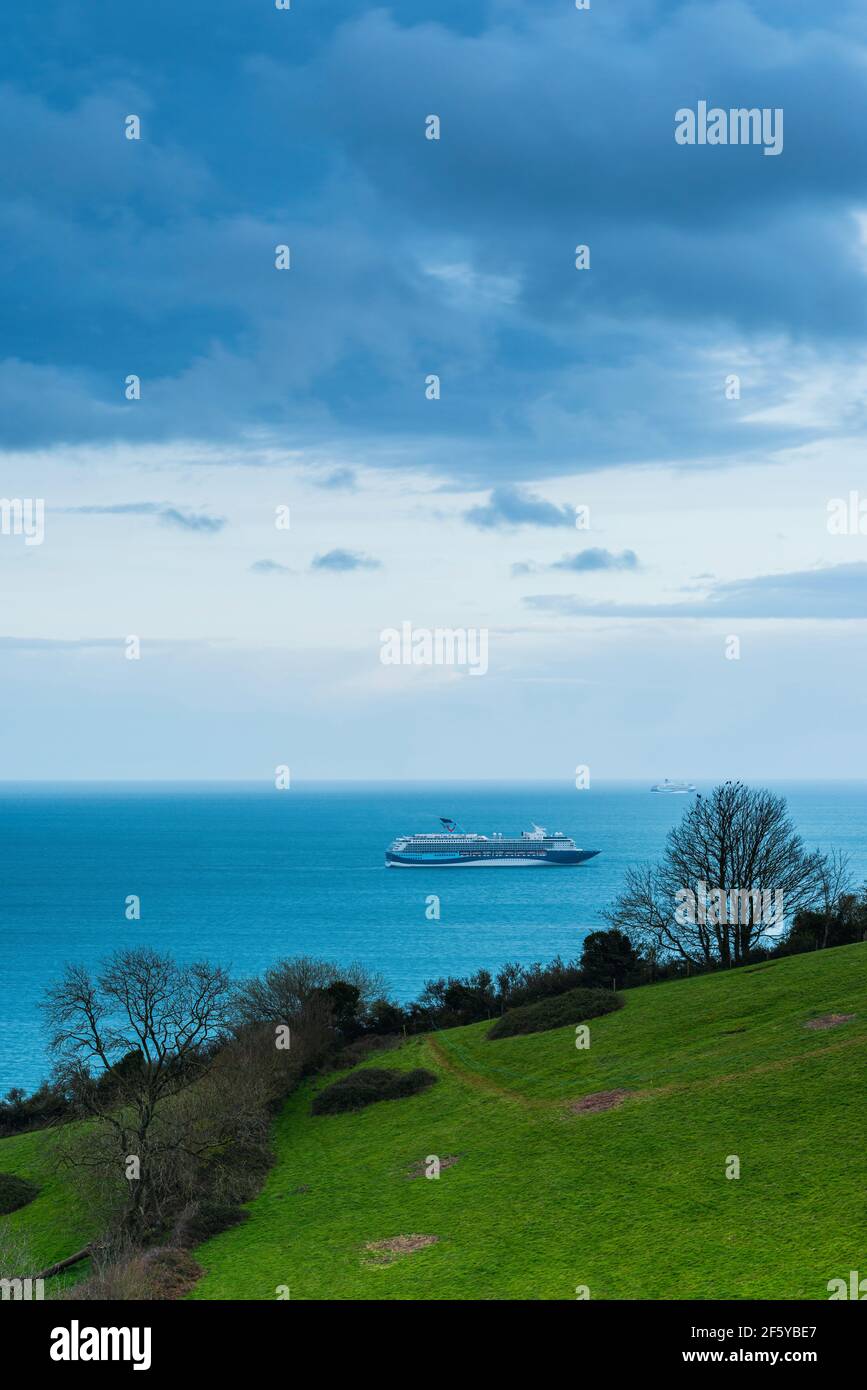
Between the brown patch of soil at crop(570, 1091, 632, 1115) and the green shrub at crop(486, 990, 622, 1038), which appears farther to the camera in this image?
the green shrub at crop(486, 990, 622, 1038)

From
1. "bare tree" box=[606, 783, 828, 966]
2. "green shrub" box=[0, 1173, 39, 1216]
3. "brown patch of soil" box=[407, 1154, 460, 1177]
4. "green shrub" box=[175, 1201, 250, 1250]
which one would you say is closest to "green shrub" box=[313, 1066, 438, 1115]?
"brown patch of soil" box=[407, 1154, 460, 1177]

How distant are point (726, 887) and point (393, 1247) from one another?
4820 cm

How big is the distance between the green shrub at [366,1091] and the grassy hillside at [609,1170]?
0.88 meters

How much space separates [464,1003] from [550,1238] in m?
37.7

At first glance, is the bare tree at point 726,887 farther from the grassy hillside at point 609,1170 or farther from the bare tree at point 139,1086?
the bare tree at point 139,1086

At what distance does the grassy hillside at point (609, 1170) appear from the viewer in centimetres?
2944

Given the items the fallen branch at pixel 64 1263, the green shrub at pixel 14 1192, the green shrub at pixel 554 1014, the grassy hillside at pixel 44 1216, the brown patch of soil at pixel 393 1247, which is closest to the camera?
the brown patch of soil at pixel 393 1247

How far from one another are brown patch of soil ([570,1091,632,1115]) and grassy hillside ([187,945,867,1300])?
0.42 metres

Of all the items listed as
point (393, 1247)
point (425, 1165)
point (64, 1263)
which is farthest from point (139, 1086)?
point (393, 1247)

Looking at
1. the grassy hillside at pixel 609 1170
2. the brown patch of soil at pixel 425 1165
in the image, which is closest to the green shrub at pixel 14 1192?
the grassy hillside at pixel 609 1170

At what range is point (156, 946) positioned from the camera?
15088 cm

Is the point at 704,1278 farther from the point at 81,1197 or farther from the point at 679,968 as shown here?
the point at 679,968

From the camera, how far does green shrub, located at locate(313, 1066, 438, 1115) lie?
173 ft

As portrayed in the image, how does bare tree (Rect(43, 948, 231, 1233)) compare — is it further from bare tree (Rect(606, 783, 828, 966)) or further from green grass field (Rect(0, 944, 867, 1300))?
bare tree (Rect(606, 783, 828, 966))
